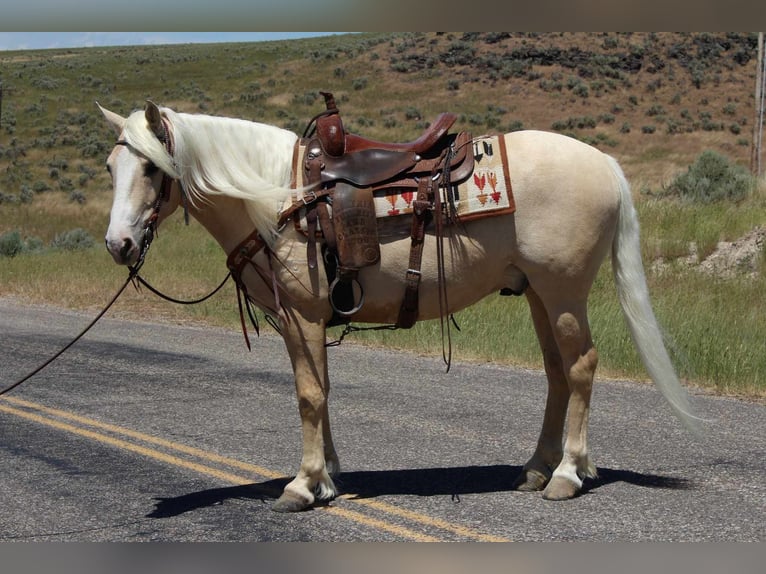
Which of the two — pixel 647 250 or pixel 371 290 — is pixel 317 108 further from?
pixel 371 290

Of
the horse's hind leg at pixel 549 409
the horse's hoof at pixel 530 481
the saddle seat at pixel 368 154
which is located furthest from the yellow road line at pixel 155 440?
the saddle seat at pixel 368 154

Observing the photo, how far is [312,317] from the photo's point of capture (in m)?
5.94

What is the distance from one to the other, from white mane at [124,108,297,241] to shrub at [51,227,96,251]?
65.9ft

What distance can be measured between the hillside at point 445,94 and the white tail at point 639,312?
31160mm

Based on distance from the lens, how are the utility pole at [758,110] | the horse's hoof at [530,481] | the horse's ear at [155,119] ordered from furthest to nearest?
the utility pole at [758,110], the horse's hoof at [530,481], the horse's ear at [155,119]

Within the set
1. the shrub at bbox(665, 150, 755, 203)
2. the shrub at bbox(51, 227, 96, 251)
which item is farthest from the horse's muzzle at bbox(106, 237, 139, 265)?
the shrub at bbox(51, 227, 96, 251)

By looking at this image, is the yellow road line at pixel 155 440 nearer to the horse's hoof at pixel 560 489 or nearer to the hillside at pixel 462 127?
the horse's hoof at pixel 560 489

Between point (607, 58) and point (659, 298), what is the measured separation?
146 feet

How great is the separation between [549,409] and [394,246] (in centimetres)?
147

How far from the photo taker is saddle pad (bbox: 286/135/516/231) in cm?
591

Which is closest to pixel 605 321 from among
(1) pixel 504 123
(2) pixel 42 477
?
(2) pixel 42 477

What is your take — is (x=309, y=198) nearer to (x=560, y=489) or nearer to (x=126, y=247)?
(x=126, y=247)

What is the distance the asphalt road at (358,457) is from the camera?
548 cm

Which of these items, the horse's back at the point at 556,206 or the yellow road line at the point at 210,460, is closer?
the yellow road line at the point at 210,460
